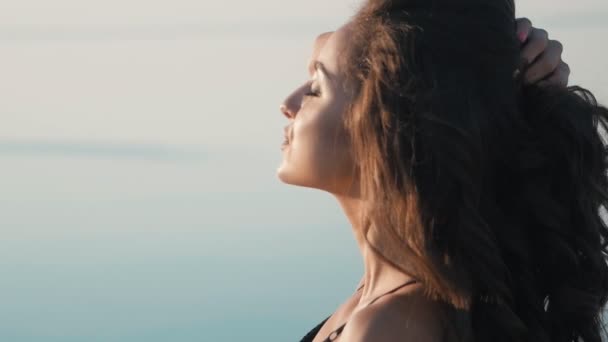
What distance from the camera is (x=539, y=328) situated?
370 centimetres

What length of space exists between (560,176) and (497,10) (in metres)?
0.38

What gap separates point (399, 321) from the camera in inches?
140

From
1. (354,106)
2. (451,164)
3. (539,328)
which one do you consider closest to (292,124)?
(354,106)

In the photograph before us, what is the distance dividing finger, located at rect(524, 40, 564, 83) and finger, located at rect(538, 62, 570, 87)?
0.04 feet

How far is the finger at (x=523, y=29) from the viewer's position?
3.81 meters

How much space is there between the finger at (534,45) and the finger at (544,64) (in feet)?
0.05

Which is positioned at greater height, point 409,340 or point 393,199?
point 393,199

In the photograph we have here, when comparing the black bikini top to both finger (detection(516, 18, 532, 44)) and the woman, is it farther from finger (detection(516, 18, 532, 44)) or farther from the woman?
finger (detection(516, 18, 532, 44))

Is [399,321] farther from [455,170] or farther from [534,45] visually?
[534,45]

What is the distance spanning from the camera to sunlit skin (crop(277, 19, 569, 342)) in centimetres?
360

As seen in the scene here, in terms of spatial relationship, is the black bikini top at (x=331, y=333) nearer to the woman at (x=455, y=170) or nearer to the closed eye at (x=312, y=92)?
the woman at (x=455, y=170)

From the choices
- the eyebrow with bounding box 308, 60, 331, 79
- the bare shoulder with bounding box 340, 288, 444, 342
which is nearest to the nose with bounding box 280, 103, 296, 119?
the eyebrow with bounding box 308, 60, 331, 79

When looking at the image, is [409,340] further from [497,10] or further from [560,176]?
[497,10]

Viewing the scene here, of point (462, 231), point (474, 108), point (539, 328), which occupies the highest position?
point (474, 108)
